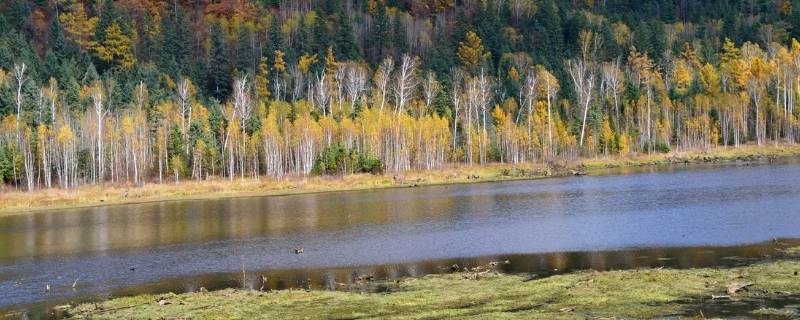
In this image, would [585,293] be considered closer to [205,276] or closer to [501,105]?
[205,276]

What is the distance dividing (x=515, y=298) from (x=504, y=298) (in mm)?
397

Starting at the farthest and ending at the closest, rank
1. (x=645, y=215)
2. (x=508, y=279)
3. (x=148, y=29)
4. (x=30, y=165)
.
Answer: (x=148, y=29) < (x=30, y=165) < (x=645, y=215) < (x=508, y=279)

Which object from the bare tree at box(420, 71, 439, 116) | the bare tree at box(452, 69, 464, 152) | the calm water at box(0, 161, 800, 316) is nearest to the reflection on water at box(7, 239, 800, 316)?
the calm water at box(0, 161, 800, 316)

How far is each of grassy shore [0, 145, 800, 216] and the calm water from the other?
40.3 feet

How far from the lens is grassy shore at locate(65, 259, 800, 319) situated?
2398 cm

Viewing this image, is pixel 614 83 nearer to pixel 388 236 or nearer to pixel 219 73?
pixel 219 73

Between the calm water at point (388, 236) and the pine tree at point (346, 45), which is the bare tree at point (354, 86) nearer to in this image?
the pine tree at point (346, 45)

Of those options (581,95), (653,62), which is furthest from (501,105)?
(653,62)

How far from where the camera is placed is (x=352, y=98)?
464ft

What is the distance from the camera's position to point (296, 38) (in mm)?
196500

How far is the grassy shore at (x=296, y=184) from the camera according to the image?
8938cm

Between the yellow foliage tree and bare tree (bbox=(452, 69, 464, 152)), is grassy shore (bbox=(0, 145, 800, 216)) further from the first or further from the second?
the yellow foliage tree

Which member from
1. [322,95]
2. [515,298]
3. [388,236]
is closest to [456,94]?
[322,95]

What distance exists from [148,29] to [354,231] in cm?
15576
